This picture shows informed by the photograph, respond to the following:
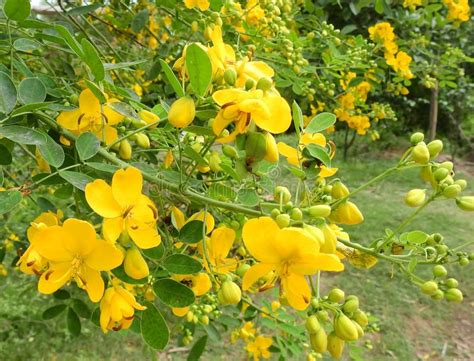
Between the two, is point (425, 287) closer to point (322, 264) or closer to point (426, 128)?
point (322, 264)

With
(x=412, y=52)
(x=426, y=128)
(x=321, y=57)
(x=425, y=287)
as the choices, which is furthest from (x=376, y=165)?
(x=425, y=287)

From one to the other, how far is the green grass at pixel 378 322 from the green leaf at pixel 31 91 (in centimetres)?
115

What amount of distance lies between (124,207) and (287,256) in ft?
0.69

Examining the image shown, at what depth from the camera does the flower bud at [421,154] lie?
0.73m

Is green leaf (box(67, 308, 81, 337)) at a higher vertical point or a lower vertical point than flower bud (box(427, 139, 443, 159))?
lower

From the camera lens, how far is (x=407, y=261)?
742 mm

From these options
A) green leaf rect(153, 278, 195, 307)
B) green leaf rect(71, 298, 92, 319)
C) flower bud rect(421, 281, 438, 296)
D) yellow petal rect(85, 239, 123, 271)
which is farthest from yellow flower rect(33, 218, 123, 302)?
green leaf rect(71, 298, 92, 319)

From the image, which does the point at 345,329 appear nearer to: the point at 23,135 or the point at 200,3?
the point at 23,135

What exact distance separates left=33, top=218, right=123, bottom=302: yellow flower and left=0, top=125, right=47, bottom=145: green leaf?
0.13m

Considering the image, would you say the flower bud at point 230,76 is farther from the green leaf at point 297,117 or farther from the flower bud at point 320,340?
the flower bud at point 320,340

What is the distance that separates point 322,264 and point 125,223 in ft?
0.82

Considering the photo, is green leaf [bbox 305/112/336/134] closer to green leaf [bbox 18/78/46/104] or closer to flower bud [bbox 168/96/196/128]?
flower bud [bbox 168/96/196/128]

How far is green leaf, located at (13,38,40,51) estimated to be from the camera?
2.92 ft

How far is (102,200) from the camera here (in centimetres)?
67
